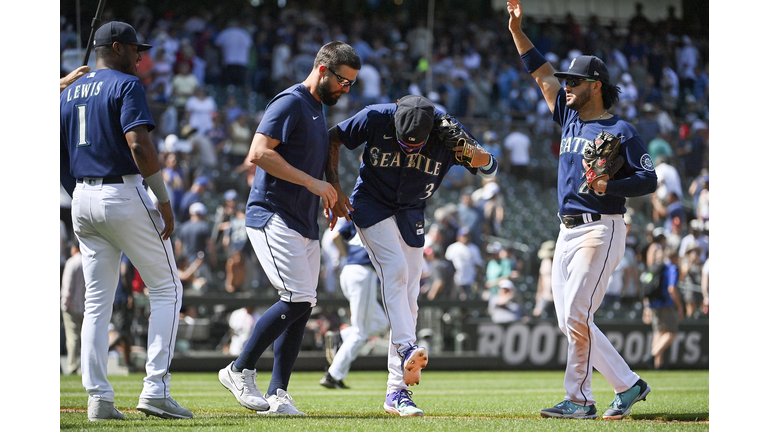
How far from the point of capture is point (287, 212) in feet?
16.5

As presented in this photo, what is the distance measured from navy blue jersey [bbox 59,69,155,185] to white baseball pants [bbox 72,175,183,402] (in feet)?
0.32

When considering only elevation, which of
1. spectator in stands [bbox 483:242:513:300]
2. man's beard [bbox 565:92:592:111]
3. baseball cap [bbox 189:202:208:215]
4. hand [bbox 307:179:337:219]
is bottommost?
spectator in stands [bbox 483:242:513:300]

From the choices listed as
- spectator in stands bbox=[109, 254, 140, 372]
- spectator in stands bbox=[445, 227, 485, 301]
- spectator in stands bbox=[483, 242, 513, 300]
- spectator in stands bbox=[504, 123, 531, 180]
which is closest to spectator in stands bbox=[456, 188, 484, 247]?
spectator in stands bbox=[483, 242, 513, 300]

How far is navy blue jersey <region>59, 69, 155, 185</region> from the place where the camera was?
4.67 metres

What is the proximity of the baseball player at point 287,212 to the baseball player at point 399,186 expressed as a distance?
29 cm

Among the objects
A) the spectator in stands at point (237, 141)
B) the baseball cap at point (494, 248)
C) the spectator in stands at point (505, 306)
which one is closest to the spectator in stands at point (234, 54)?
the spectator in stands at point (237, 141)

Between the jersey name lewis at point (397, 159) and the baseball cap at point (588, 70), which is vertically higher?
the baseball cap at point (588, 70)

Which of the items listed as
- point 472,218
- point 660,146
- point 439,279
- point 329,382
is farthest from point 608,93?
point 660,146

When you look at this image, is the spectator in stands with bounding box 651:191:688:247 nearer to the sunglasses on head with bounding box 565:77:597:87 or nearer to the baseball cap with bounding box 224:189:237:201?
the baseball cap with bounding box 224:189:237:201

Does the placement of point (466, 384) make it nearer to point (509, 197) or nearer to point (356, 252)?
point (356, 252)

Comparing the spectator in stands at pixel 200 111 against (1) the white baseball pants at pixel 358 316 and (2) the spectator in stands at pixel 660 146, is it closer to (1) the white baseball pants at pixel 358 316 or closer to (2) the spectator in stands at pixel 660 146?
(1) the white baseball pants at pixel 358 316

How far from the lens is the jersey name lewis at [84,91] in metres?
4.75

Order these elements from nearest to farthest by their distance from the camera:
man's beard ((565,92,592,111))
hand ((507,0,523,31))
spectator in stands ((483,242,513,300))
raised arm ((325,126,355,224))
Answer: man's beard ((565,92,592,111)), raised arm ((325,126,355,224)), hand ((507,0,523,31)), spectator in stands ((483,242,513,300))

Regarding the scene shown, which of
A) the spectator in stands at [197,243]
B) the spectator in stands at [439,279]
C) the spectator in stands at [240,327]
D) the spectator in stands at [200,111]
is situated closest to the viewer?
the spectator in stands at [240,327]
